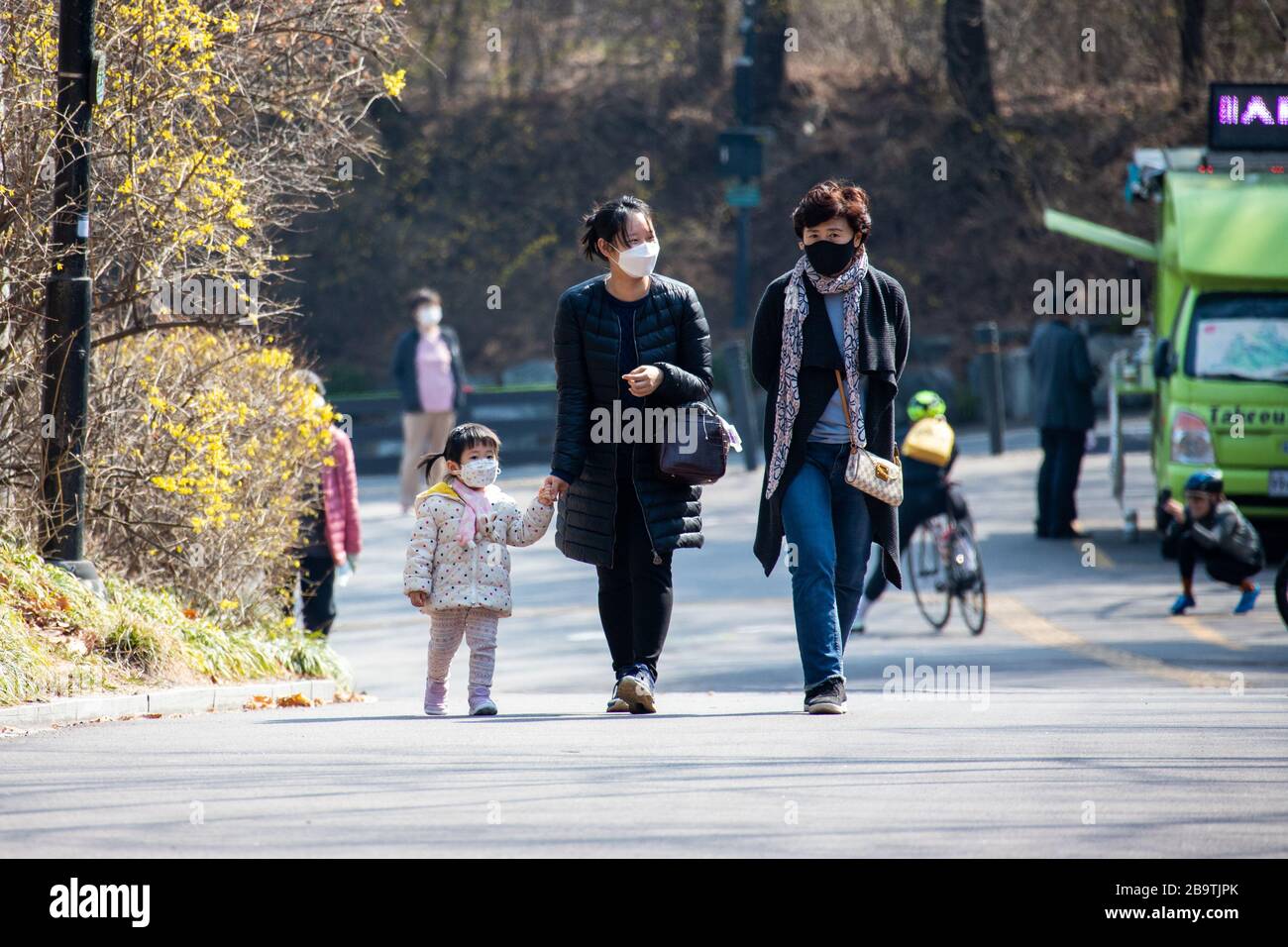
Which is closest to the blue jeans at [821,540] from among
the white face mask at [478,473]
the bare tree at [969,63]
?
the white face mask at [478,473]

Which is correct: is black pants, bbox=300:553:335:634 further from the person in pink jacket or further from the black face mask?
the black face mask

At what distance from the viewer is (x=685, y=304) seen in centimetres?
739

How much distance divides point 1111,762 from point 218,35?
5.93 meters

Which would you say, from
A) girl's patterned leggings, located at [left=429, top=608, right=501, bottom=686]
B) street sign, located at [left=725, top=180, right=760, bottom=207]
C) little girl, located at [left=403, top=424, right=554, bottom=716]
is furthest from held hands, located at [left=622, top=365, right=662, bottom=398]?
street sign, located at [left=725, top=180, right=760, bottom=207]

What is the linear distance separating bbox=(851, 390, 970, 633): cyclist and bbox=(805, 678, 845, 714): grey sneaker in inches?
224

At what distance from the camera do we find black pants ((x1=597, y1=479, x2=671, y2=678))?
24.1 ft

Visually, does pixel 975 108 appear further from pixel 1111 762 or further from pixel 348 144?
pixel 1111 762

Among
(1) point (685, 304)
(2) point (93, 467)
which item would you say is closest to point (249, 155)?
(2) point (93, 467)

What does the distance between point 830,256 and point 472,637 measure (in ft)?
7.05

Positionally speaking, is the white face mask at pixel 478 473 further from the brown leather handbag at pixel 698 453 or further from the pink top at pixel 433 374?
the pink top at pixel 433 374

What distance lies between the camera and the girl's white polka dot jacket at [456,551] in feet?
25.7

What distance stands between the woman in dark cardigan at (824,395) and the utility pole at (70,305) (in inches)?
128

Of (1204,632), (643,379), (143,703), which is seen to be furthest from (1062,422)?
(143,703)

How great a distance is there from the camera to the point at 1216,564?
1327 centimetres
